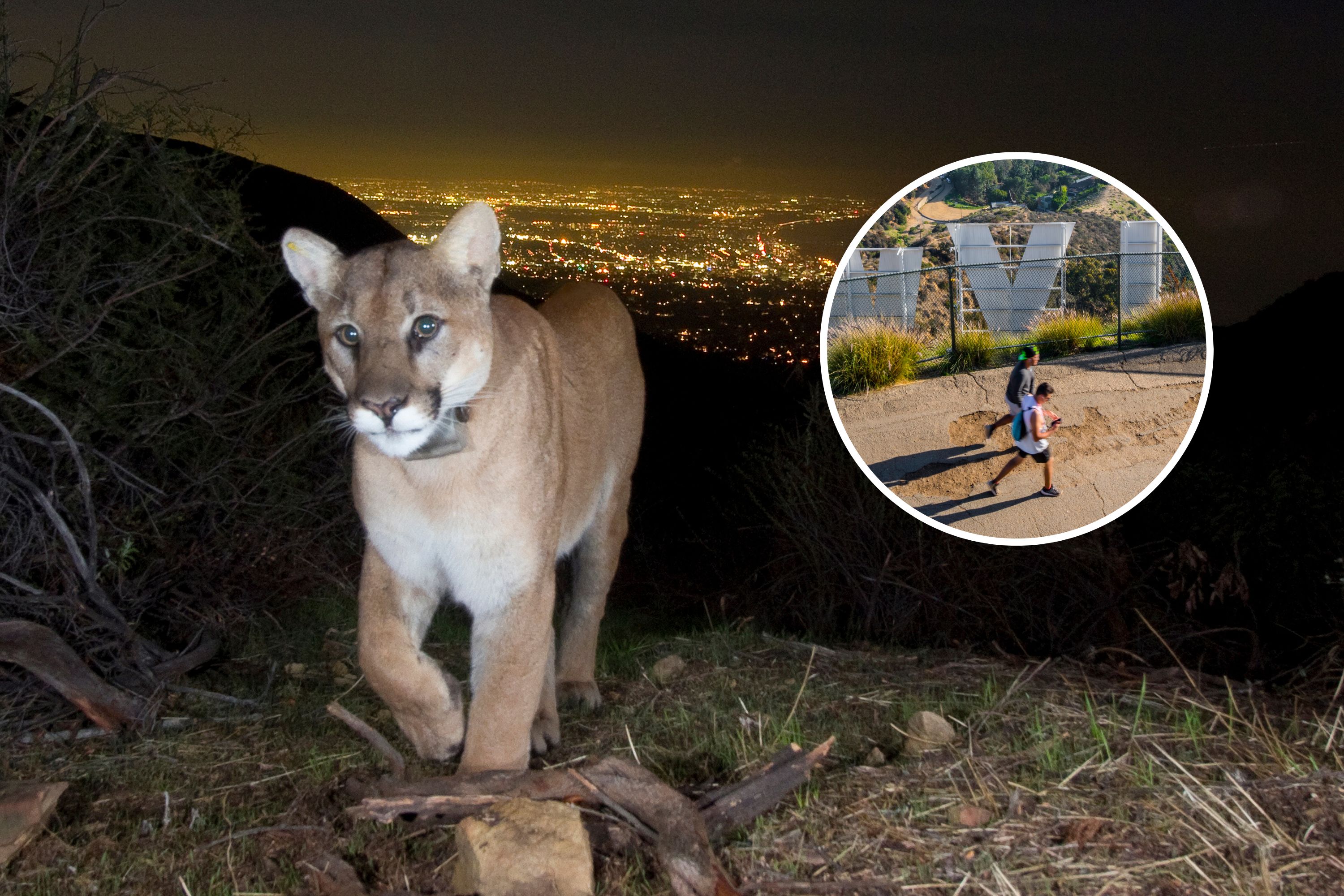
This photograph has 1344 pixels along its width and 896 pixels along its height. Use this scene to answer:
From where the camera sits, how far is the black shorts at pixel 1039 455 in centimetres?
398

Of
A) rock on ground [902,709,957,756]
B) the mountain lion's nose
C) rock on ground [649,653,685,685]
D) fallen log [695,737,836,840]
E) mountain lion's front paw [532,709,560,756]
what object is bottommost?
rock on ground [649,653,685,685]

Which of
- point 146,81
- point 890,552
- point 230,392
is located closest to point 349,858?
point 230,392

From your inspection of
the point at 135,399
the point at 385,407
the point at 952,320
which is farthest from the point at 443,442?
the point at 135,399

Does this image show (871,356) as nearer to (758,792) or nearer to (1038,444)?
(1038,444)

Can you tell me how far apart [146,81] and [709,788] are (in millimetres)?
4524

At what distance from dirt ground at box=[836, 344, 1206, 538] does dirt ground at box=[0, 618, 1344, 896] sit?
0.91 meters

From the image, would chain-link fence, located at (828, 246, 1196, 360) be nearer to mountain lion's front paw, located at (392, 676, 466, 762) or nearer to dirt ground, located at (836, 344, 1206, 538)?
dirt ground, located at (836, 344, 1206, 538)

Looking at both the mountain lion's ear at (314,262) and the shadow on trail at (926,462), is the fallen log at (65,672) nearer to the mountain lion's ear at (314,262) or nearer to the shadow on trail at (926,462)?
the mountain lion's ear at (314,262)

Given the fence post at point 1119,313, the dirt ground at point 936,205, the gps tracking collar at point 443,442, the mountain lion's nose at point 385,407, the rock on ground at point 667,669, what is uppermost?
the dirt ground at point 936,205

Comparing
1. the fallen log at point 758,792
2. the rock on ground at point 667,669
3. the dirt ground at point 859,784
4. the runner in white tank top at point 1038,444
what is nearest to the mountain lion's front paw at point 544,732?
the dirt ground at point 859,784

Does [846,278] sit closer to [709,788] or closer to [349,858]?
[709,788]

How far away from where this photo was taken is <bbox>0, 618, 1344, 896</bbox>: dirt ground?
3607 mm

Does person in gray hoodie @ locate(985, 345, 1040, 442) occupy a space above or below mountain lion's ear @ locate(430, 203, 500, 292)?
below

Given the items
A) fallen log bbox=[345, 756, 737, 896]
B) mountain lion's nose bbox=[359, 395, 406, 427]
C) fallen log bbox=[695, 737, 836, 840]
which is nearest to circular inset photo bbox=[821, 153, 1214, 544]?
fallen log bbox=[695, 737, 836, 840]
